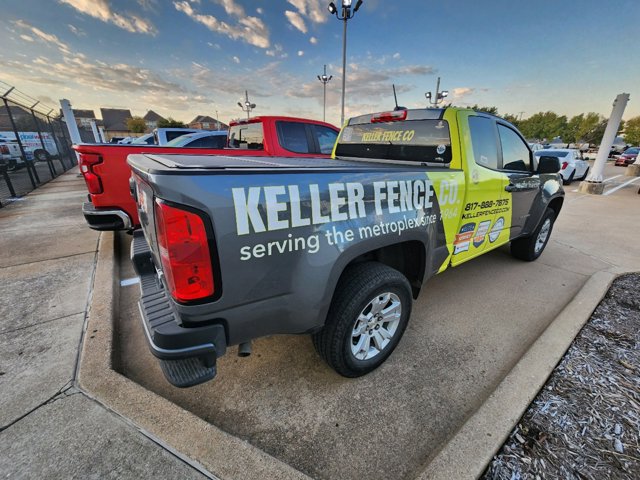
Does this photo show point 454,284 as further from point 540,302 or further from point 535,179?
point 535,179

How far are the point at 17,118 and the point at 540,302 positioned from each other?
1452 cm

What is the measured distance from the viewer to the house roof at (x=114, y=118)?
6619 cm

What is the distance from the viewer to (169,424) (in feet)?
5.42

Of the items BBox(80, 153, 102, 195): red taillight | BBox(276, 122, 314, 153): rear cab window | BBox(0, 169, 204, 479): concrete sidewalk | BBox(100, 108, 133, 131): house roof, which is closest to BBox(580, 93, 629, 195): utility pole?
BBox(276, 122, 314, 153): rear cab window

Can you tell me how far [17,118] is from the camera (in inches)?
374

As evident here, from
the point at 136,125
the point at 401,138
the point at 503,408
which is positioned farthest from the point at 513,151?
the point at 136,125

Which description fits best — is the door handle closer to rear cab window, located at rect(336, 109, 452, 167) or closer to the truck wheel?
rear cab window, located at rect(336, 109, 452, 167)

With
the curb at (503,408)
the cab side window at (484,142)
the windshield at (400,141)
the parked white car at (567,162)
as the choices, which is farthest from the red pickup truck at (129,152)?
the parked white car at (567,162)

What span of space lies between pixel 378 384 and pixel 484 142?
2.44 metres

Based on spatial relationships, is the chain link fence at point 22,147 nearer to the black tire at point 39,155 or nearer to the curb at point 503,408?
the black tire at point 39,155

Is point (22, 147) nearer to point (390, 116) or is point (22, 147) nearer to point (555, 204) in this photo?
point (390, 116)

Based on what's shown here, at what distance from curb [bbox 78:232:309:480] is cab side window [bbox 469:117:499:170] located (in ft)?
9.26

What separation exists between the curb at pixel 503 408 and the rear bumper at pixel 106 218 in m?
3.99

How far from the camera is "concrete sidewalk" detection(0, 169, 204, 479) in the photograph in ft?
4.81
